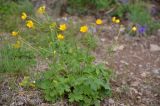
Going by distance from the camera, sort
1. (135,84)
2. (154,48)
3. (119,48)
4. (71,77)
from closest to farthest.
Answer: (71,77) → (135,84) → (119,48) → (154,48)

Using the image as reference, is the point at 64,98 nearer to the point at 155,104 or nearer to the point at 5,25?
the point at 155,104

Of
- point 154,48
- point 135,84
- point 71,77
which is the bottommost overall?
point 135,84

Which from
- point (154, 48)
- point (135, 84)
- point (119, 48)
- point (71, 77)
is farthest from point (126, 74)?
point (71, 77)

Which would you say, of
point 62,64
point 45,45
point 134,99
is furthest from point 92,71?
point 45,45

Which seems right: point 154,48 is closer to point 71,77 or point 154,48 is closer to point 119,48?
point 119,48

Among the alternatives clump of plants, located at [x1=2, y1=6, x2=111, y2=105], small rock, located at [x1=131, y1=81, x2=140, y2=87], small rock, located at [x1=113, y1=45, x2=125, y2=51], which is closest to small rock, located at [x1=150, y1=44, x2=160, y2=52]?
small rock, located at [x1=113, y1=45, x2=125, y2=51]

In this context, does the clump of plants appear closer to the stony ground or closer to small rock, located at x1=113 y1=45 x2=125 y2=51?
the stony ground

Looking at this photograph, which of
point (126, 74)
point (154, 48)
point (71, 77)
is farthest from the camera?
point (154, 48)

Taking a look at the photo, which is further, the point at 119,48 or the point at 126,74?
the point at 119,48

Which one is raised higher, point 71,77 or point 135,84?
point 71,77

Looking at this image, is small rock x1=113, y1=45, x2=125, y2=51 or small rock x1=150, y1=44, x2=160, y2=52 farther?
small rock x1=150, y1=44, x2=160, y2=52
